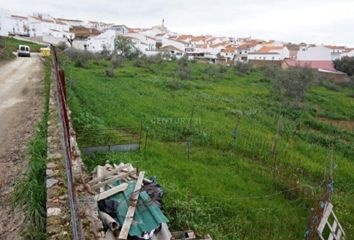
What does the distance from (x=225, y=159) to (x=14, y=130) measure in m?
6.61

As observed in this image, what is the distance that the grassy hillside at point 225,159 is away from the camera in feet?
24.7

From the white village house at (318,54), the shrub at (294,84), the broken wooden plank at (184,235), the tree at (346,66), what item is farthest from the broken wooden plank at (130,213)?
the white village house at (318,54)

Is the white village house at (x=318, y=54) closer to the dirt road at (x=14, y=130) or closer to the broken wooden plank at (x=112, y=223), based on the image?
the dirt road at (x=14, y=130)

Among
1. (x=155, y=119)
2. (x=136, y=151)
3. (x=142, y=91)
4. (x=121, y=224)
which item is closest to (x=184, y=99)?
(x=142, y=91)

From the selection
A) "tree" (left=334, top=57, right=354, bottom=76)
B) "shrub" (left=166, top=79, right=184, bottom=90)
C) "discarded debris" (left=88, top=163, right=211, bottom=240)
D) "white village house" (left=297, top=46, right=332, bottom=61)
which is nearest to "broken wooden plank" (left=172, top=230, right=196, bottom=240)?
"discarded debris" (left=88, top=163, right=211, bottom=240)

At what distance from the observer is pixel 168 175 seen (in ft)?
30.0

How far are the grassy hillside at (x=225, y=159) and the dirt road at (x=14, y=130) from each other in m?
1.75

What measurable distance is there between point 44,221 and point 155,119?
10734 millimetres

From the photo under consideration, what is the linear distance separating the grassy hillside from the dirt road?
1.75 metres

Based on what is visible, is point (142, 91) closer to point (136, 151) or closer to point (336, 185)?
point (136, 151)

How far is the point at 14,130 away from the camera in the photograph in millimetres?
7875

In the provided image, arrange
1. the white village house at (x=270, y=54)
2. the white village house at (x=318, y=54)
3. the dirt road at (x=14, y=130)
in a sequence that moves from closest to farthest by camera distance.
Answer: the dirt road at (x=14, y=130) → the white village house at (x=318, y=54) → the white village house at (x=270, y=54)

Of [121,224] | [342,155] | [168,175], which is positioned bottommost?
[342,155]

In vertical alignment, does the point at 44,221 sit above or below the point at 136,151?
above
